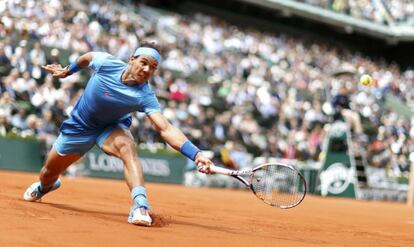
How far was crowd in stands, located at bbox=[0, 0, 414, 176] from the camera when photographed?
735 inches

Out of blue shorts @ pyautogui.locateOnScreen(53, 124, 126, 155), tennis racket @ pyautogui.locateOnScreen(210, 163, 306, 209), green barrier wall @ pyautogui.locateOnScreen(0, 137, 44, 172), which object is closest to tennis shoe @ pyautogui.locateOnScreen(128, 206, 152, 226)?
tennis racket @ pyautogui.locateOnScreen(210, 163, 306, 209)

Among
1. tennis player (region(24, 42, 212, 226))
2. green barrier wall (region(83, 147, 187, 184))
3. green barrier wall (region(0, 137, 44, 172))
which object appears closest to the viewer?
tennis player (region(24, 42, 212, 226))

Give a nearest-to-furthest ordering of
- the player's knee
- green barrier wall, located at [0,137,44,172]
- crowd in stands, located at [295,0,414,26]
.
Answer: the player's knee → green barrier wall, located at [0,137,44,172] → crowd in stands, located at [295,0,414,26]

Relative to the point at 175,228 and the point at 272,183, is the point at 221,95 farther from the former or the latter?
the point at 175,228

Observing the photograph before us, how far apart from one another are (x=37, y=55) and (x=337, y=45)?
22641mm

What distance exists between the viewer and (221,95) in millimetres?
23859

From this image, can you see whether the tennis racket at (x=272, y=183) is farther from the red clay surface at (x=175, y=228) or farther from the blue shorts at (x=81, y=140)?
the blue shorts at (x=81, y=140)

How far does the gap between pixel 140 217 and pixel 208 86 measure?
16.9 metres

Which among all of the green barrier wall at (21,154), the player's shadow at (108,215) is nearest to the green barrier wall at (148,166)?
the green barrier wall at (21,154)

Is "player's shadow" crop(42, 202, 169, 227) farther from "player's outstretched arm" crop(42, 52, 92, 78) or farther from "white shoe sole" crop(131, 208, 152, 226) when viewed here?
"player's outstretched arm" crop(42, 52, 92, 78)

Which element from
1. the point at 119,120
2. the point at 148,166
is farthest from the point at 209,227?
the point at 148,166

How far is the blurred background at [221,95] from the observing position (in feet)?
60.9

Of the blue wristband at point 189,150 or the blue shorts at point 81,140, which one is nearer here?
the blue wristband at point 189,150

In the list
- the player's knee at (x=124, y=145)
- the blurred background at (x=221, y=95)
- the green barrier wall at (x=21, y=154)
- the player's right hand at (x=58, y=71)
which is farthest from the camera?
the blurred background at (x=221, y=95)
